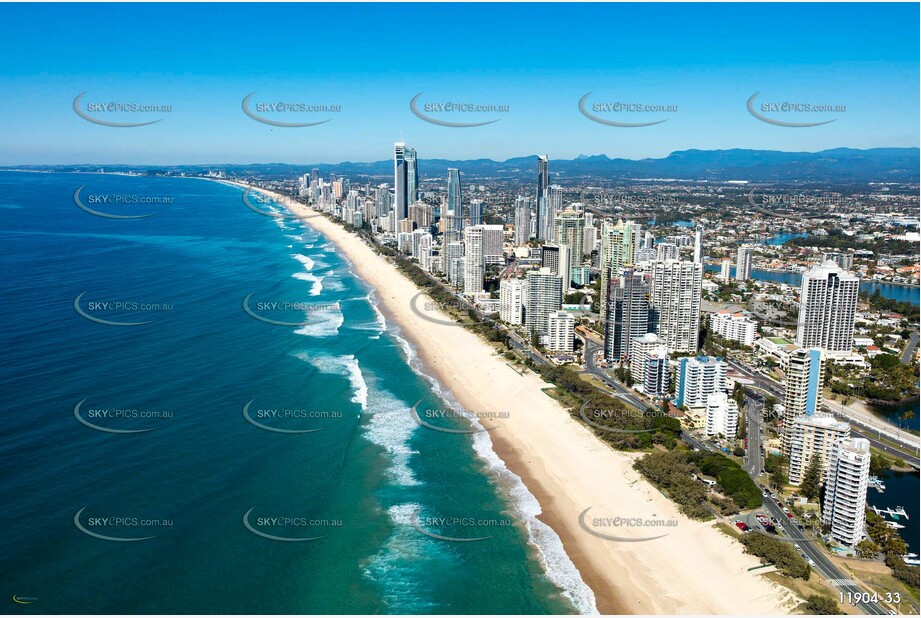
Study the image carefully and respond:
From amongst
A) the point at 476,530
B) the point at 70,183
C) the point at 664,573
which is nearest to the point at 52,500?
the point at 476,530

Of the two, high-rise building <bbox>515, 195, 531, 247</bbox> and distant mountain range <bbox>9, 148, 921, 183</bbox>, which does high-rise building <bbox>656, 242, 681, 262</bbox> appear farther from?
distant mountain range <bbox>9, 148, 921, 183</bbox>

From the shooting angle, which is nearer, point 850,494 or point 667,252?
point 850,494

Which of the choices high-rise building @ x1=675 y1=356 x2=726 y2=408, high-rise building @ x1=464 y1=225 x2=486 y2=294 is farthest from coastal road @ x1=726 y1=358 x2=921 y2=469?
high-rise building @ x1=464 y1=225 x2=486 y2=294

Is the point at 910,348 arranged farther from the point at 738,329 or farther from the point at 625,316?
the point at 625,316

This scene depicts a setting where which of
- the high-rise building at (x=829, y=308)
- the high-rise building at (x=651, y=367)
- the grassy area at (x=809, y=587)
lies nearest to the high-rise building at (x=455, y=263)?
→ the high-rise building at (x=651, y=367)

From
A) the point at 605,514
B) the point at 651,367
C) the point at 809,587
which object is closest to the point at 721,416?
the point at 651,367

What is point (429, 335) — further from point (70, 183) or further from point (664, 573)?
point (70, 183)
